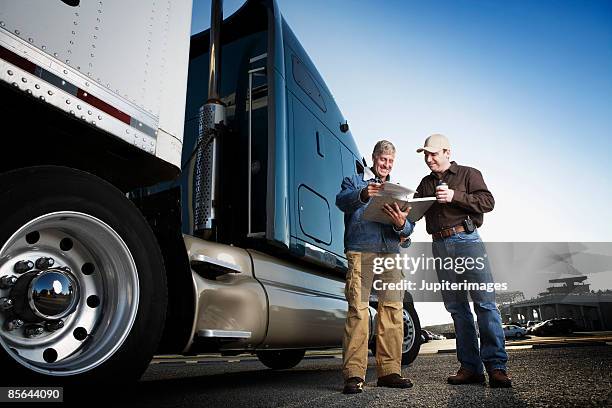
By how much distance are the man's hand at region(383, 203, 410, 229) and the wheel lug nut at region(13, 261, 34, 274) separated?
195cm

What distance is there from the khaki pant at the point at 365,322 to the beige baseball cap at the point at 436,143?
0.78 meters

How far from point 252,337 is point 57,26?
1.79 metres

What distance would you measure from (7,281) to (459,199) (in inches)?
95.3

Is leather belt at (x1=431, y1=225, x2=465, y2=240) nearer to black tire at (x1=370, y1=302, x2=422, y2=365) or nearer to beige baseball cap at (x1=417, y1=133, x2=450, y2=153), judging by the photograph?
beige baseball cap at (x1=417, y1=133, x2=450, y2=153)

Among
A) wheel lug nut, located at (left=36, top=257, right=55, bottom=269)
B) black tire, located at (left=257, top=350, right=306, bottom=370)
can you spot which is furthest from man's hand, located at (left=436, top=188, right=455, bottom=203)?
black tire, located at (left=257, top=350, right=306, bottom=370)

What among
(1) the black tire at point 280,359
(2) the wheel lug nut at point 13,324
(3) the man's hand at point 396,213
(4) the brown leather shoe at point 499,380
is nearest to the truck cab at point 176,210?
(2) the wheel lug nut at point 13,324

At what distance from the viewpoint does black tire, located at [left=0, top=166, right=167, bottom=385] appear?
1.56 metres

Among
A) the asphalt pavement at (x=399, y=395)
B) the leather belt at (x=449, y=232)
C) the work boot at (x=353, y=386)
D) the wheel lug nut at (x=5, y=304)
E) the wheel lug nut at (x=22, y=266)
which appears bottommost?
the asphalt pavement at (x=399, y=395)

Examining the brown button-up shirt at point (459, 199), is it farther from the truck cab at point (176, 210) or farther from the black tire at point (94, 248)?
the black tire at point (94, 248)

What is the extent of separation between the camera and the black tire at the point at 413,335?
4.79 metres

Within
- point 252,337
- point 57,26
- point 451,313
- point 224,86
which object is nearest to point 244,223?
point 252,337

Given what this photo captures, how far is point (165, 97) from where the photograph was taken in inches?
86.8

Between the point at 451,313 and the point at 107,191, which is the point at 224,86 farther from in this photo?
the point at 451,313

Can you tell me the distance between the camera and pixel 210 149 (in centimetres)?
301
